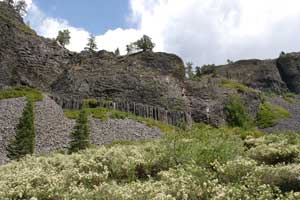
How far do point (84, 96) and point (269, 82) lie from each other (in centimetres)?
6634

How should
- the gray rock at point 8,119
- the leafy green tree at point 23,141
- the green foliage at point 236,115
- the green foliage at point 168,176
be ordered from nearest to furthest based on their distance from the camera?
the green foliage at point 168,176 → the leafy green tree at point 23,141 → the gray rock at point 8,119 → the green foliage at point 236,115

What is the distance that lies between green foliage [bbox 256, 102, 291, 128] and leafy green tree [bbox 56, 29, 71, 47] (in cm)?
4355

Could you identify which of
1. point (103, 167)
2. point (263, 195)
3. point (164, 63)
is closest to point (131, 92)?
point (164, 63)

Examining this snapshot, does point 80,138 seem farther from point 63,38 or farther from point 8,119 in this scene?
point 63,38

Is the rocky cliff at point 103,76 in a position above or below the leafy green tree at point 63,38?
below

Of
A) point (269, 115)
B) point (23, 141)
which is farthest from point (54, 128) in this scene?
point (269, 115)

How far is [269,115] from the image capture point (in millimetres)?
70375

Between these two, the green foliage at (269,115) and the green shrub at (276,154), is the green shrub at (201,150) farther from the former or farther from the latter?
the green foliage at (269,115)

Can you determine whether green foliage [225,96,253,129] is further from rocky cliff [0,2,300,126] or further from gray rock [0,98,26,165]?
gray rock [0,98,26,165]

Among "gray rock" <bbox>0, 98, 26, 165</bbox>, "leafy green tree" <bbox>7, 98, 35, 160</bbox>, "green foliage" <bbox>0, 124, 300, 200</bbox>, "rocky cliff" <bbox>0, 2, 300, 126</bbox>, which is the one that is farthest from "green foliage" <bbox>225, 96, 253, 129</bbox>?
"green foliage" <bbox>0, 124, 300, 200</bbox>

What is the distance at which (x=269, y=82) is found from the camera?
354 feet

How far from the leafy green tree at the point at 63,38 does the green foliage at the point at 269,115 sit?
4355 cm

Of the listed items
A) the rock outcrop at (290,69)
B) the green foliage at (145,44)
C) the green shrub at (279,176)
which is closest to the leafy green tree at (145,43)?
the green foliage at (145,44)

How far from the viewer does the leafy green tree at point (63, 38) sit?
294ft
